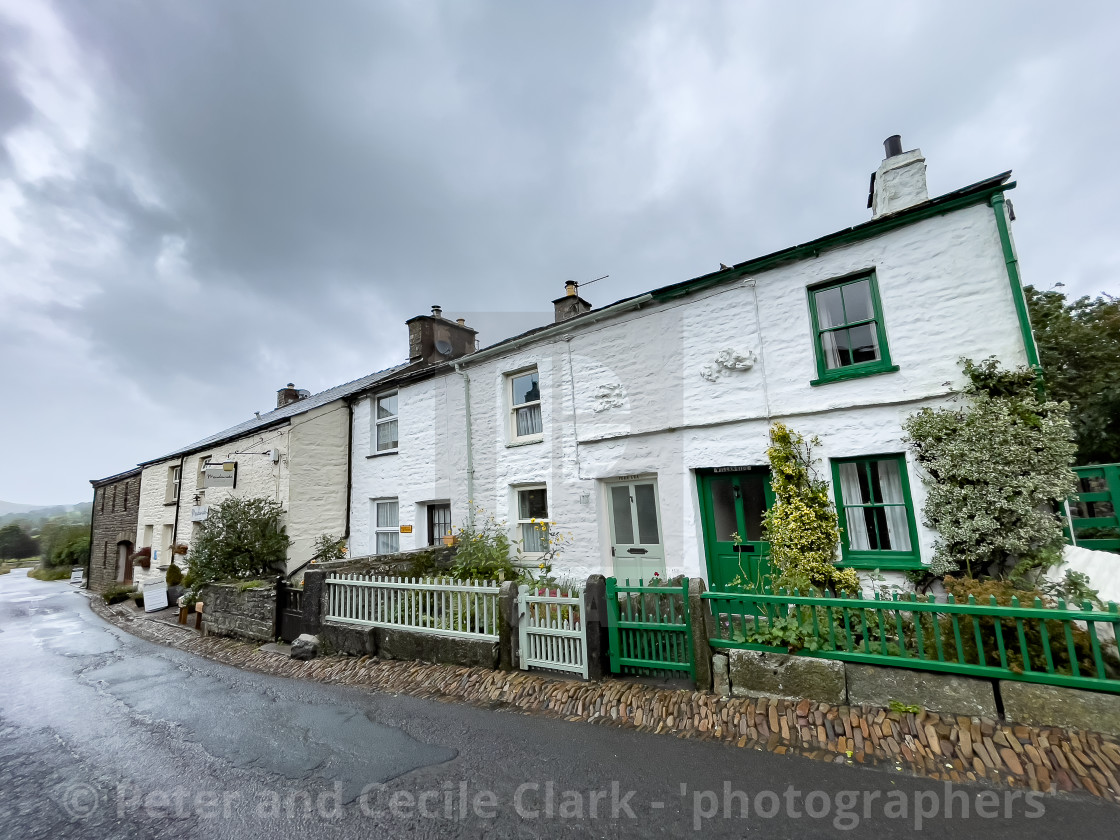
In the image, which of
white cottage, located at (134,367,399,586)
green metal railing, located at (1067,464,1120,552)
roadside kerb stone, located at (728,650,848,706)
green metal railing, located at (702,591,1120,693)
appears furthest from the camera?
white cottage, located at (134,367,399,586)

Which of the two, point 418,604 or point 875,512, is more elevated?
point 875,512

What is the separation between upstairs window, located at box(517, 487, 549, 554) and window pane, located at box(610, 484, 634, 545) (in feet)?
5.24

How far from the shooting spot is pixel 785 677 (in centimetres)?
479

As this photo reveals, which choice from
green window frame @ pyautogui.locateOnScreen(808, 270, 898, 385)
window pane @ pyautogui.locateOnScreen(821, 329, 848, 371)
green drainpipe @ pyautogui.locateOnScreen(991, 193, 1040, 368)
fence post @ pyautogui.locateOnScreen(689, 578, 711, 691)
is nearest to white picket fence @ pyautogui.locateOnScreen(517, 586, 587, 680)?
fence post @ pyautogui.locateOnScreen(689, 578, 711, 691)

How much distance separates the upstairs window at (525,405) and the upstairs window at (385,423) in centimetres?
437

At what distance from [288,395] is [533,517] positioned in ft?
59.1

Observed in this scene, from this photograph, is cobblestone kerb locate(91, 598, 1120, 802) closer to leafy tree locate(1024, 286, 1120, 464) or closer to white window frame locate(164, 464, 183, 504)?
leafy tree locate(1024, 286, 1120, 464)

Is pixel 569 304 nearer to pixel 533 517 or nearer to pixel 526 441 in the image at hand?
pixel 526 441

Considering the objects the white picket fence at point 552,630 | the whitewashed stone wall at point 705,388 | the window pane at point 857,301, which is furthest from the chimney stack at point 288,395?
the window pane at point 857,301

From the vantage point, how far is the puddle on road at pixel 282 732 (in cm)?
443

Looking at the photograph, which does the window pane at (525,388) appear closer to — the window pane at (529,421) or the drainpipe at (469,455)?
the window pane at (529,421)

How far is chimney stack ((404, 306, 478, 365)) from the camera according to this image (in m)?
15.6

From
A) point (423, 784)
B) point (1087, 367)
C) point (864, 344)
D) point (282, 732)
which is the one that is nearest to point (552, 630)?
point (423, 784)

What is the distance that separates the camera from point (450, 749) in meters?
4.65
